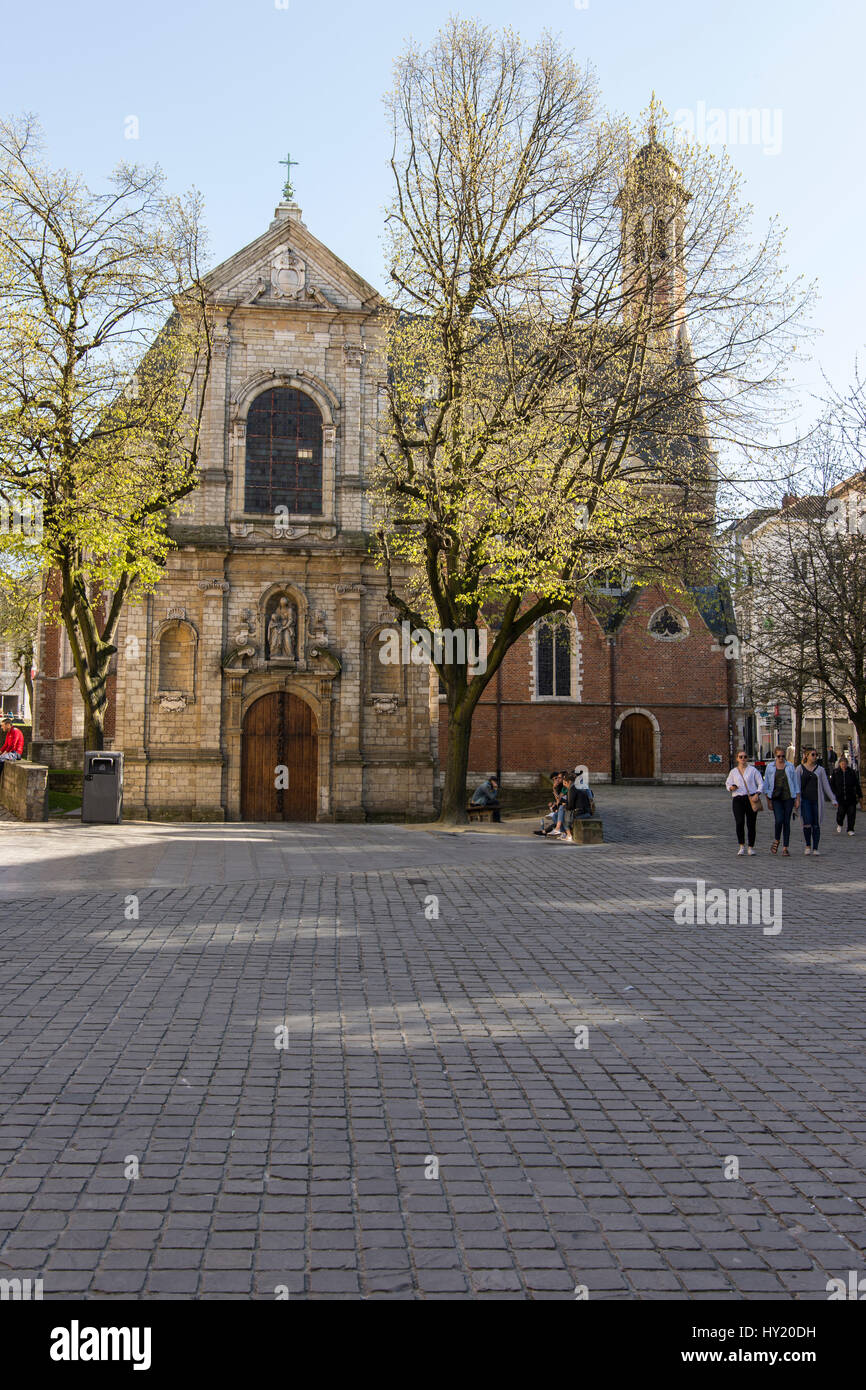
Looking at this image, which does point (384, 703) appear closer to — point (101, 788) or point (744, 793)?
point (101, 788)

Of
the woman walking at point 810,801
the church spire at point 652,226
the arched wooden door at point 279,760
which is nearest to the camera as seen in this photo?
the woman walking at point 810,801

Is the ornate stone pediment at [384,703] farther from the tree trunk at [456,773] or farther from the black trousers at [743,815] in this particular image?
the black trousers at [743,815]

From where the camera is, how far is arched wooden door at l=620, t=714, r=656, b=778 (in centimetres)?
4428

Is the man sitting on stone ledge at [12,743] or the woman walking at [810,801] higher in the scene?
the man sitting on stone ledge at [12,743]

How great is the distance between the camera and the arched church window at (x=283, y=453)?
29.1 m

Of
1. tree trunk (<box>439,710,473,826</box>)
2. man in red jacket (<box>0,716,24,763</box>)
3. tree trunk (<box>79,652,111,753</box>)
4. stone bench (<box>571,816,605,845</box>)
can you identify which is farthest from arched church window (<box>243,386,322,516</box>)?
stone bench (<box>571,816,605,845</box>)

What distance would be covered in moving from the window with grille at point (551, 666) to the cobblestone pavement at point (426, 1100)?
3223cm

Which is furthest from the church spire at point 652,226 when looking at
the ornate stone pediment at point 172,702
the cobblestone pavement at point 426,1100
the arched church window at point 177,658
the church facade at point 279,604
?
the ornate stone pediment at point 172,702

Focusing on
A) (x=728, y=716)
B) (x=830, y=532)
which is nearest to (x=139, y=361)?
(x=830, y=532)

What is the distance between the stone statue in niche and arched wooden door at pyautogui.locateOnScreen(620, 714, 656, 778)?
19.2 m

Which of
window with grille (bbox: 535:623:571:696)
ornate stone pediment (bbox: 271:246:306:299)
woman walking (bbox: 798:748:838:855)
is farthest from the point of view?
window with grille (bbox: 535:623:571:696)

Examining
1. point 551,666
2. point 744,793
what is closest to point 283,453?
point 744,793

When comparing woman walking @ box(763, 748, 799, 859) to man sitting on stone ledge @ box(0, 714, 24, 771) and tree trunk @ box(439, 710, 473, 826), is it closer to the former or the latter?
tree trunk @ box(439, 710, 473, 826)

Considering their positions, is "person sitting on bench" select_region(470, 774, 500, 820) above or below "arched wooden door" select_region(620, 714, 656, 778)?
below
